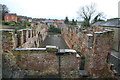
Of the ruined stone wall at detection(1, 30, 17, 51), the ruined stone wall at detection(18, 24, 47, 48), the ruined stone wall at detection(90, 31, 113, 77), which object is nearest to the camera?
the ruined stone wall at detection(1, 30, 17, 51)

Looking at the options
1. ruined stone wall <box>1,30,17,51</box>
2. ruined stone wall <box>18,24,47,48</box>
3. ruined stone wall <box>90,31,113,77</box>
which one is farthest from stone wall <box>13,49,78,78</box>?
ruined stone wall <box>18,24,47,48</box>

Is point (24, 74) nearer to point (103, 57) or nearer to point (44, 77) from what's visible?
point (44, 77)

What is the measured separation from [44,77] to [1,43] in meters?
2.65

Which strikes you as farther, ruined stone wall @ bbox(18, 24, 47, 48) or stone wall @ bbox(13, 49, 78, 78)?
ruined stone wall @ bbox(18, 24, 47, 48)

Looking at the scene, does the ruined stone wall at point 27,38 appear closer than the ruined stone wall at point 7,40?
No

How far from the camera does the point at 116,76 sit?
17.0 ft

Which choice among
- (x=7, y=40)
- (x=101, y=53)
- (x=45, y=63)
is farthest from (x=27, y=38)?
(x=101, y=53)

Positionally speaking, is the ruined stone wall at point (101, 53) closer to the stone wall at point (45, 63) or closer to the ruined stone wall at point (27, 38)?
the stone wall at point (45, 63)

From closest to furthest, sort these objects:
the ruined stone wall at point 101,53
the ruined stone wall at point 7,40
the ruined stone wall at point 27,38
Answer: the ruined stone wall at point 7,40, the ruined stone wall at point 101,53, the ruined stone wall at point 27,38

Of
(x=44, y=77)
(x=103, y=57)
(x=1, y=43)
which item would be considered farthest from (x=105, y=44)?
(x=1, y=43)

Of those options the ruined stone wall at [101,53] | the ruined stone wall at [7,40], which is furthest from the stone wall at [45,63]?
the ruined stone wall at [101,53]

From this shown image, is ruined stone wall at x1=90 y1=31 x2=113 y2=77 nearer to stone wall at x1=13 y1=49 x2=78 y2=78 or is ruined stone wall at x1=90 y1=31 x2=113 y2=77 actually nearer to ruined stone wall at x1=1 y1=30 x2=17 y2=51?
stone wall at x1=13 y1=49 x2=78 y2=78

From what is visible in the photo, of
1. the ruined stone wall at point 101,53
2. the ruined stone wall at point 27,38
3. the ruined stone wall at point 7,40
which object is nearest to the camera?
the ruined stone wall at point 7,40

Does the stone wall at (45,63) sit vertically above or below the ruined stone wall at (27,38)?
below
